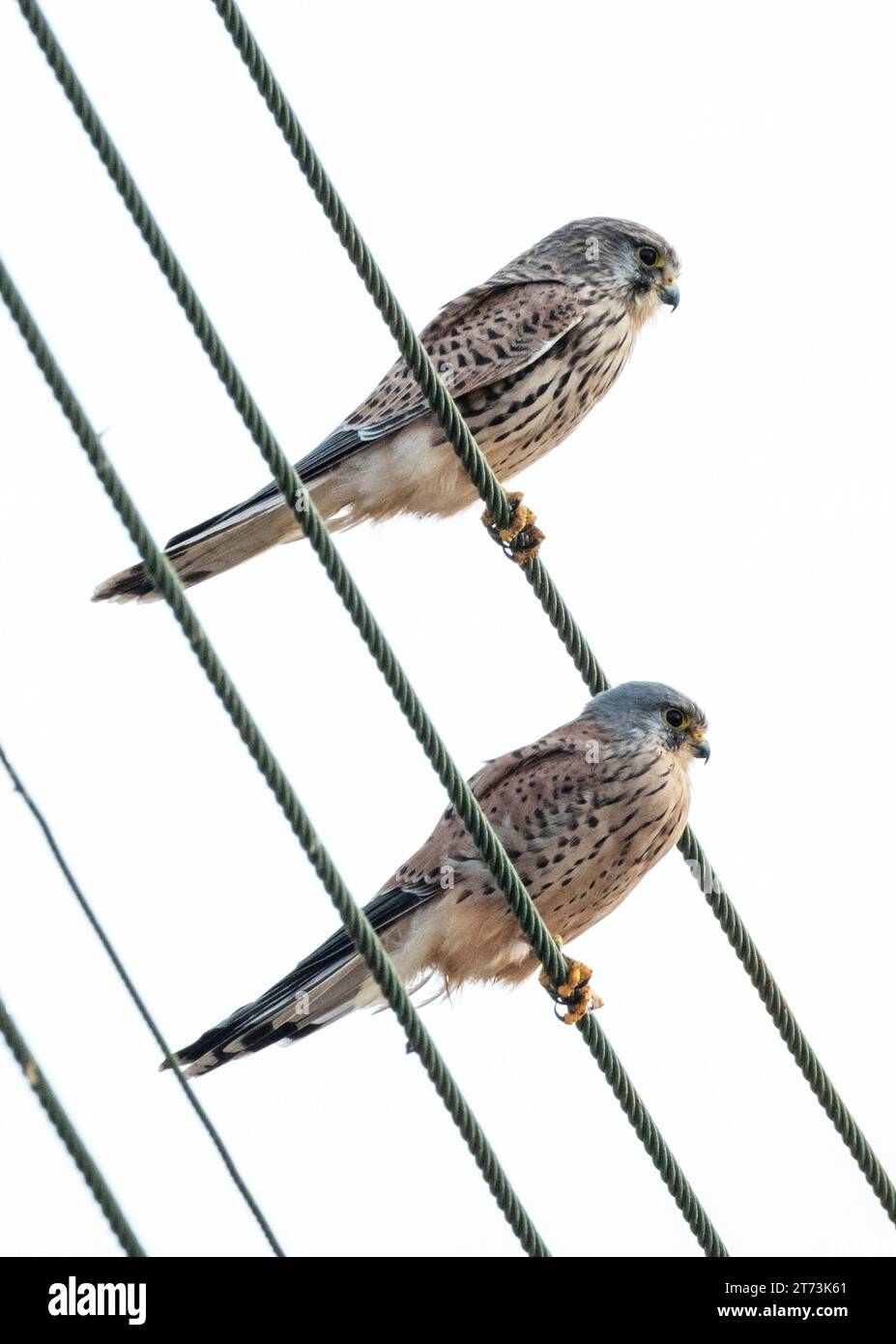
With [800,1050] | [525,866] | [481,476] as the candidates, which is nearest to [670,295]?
[525,866]

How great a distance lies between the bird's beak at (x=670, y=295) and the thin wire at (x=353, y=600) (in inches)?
121

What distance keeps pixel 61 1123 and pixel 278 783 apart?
759mm

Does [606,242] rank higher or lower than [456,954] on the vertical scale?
higher

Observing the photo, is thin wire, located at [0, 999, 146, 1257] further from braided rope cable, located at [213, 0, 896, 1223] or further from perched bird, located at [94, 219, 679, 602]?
perched bird, located at [94, 219, 679, 602]

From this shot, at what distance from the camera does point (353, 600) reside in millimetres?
3887

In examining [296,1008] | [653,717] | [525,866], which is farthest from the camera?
[653,717]

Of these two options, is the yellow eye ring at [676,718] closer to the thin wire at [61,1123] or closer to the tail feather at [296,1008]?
the tail feather at [296,1008]

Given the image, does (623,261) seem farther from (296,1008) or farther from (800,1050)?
(800,1050)

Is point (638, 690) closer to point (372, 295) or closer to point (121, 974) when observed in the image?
point (372, 295)

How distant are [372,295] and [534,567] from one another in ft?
3.93

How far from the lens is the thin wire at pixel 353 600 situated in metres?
3.50

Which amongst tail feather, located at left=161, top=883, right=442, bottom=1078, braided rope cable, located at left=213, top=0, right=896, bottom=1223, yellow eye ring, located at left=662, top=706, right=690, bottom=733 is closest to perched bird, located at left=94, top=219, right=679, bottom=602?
yellow eye ring, located at left=662, top=706, right=690, bottom=733
